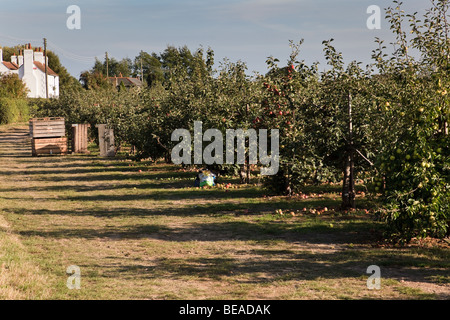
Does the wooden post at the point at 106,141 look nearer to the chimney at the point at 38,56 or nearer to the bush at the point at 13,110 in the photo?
the bush at the point at 13,110

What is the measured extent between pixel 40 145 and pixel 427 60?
994 inches

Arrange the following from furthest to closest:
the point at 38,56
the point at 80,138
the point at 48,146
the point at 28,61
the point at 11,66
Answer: the point at 38,56, the point at 11,66, the point at 28,61, the point at 80,138, the point at 48,146

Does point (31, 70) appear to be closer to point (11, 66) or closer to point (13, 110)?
point (11, 66)

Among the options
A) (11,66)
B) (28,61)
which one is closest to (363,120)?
(28,61)

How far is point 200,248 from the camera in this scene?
989 centimetres

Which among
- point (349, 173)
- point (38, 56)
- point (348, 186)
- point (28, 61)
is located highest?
point (38, 56)

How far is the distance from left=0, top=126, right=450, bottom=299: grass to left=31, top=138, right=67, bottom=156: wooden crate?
13.2 m

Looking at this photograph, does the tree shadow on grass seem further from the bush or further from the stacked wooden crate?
the bush

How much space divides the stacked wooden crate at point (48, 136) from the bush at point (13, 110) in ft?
104

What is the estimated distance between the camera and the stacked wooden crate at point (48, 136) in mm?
28953

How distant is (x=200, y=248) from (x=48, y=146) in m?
23.2

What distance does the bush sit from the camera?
194 ft

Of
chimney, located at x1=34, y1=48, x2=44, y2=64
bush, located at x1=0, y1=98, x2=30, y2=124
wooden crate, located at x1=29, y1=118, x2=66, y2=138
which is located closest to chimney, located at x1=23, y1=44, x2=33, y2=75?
chimney, located at x1=34, y1=48, x2=44, y2=64
